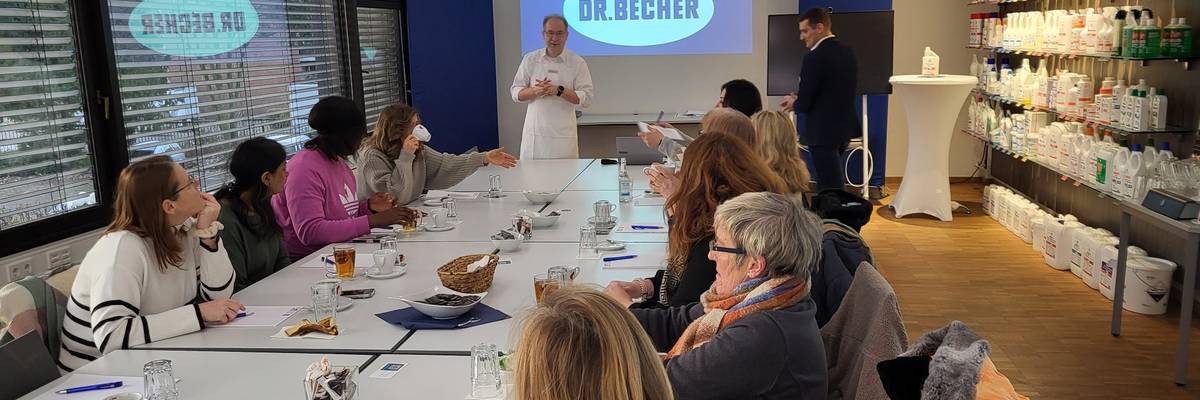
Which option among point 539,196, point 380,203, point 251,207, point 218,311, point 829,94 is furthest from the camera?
point 829,94

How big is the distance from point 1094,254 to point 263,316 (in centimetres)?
466

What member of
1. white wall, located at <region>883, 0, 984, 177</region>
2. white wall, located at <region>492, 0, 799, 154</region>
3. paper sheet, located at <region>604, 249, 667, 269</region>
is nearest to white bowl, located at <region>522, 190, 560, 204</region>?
paper sheet, located at <region>604, 249, 667, 269</region>

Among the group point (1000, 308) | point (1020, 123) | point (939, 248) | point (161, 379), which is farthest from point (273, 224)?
point (1020, 123)

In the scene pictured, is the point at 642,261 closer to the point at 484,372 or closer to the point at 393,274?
the point at 393,274

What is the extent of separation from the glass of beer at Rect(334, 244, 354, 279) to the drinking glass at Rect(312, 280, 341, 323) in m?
0.39

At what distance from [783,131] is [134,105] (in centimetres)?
320

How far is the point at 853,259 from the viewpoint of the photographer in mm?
2879

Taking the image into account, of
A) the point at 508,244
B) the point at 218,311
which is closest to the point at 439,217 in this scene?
the point at 508,244

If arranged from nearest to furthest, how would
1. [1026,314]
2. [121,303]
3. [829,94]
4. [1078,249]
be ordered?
[121,303] < [1026,314] < [1078,249] < [829,94]

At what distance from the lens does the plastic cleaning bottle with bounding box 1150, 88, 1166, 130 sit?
16.4 feet

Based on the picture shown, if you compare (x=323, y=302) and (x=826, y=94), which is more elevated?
(x=826, y=94)

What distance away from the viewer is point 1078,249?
225 inches

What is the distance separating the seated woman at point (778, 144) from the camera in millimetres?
4184

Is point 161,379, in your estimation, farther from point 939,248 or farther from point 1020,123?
point 1020,123
